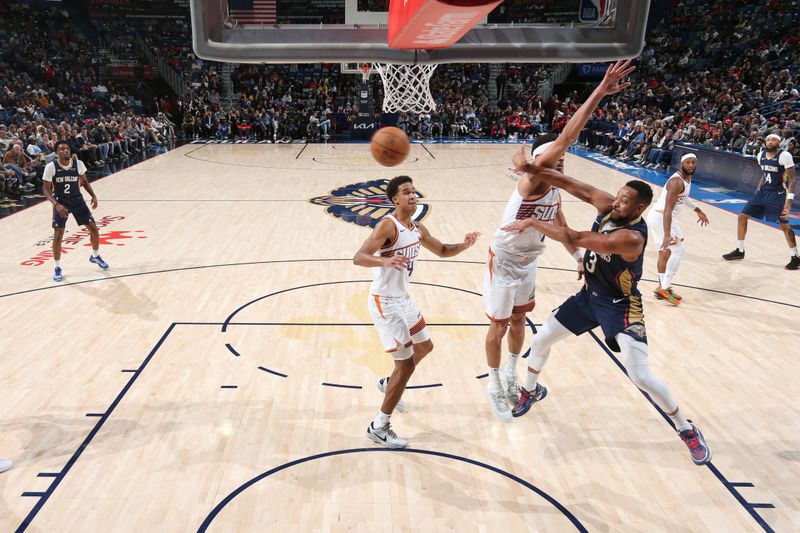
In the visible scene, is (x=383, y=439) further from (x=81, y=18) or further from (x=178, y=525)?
(x=81, y=18)

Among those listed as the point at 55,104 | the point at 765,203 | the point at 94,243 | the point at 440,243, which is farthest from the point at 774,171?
the point at 55,104

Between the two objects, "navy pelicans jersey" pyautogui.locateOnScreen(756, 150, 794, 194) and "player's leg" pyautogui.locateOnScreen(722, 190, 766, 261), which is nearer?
"navy pelicans jersey" pyautogui.locateOnScreen(756, 150, 794, 194)

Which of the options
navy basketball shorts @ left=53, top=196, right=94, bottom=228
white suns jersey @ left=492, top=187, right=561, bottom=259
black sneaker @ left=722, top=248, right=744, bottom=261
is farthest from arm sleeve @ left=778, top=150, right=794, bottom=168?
navy basketball shorts @ left=53, top=196, right=94, bottom=228

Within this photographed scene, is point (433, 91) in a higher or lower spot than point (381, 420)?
higher

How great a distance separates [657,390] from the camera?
3908mm

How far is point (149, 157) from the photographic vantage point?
18969mm

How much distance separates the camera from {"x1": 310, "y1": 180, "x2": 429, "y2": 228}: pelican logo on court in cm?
1097

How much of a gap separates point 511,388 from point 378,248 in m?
1.73

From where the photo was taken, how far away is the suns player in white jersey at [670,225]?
6.61 metres

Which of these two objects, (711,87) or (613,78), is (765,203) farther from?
(711,87)

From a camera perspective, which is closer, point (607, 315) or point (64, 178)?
point (607, 315)

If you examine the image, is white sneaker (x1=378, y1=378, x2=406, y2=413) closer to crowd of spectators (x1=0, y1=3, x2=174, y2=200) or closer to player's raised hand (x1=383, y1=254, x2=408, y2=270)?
player's raised hand (x1=383, y1=254, x2=408, y2=270)

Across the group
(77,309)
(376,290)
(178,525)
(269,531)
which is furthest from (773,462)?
(77,309)

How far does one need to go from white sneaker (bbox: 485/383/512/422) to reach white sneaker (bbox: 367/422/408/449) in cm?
81
